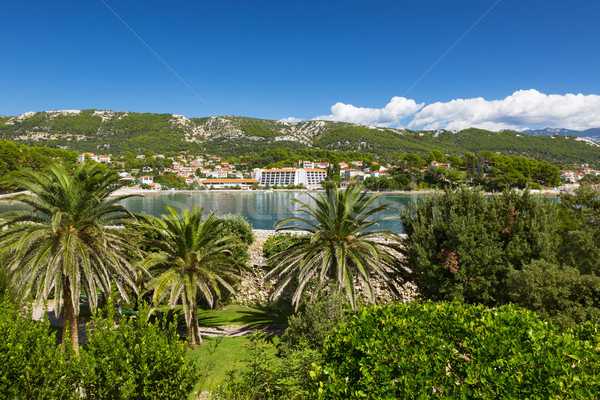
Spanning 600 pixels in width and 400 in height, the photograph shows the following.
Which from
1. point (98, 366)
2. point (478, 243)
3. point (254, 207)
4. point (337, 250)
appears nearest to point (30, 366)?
point (98, 366)

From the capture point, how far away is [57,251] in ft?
24.2

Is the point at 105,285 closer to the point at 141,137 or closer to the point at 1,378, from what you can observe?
the point at 1,378

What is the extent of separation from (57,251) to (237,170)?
134112 millimetres

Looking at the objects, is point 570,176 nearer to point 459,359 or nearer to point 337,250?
point 337,250

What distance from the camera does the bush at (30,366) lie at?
11.1 feet

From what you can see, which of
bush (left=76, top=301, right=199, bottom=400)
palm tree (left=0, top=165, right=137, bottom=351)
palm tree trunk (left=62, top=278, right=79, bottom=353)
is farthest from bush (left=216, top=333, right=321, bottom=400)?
palm tree trunk (left=62, top=278, right=79, bottom=353)

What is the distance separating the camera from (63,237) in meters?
7.38

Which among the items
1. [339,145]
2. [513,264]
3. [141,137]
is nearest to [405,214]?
[513,264]

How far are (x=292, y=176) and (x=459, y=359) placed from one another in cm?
11250

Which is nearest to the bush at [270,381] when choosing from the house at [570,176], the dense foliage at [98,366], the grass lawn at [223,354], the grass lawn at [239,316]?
the dense foliage at [98,366]

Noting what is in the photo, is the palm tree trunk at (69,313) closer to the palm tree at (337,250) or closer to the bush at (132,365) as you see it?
the palm tree at (337,250)

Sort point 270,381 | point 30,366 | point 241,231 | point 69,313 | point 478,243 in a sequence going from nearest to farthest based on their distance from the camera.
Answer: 1. point 30,366
2. point 270,381
3. point 69,313
4. point 478,243
5. point 241,231

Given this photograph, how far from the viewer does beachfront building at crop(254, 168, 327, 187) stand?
114 meters

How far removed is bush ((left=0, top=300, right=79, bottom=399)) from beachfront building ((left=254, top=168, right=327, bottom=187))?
108 m
